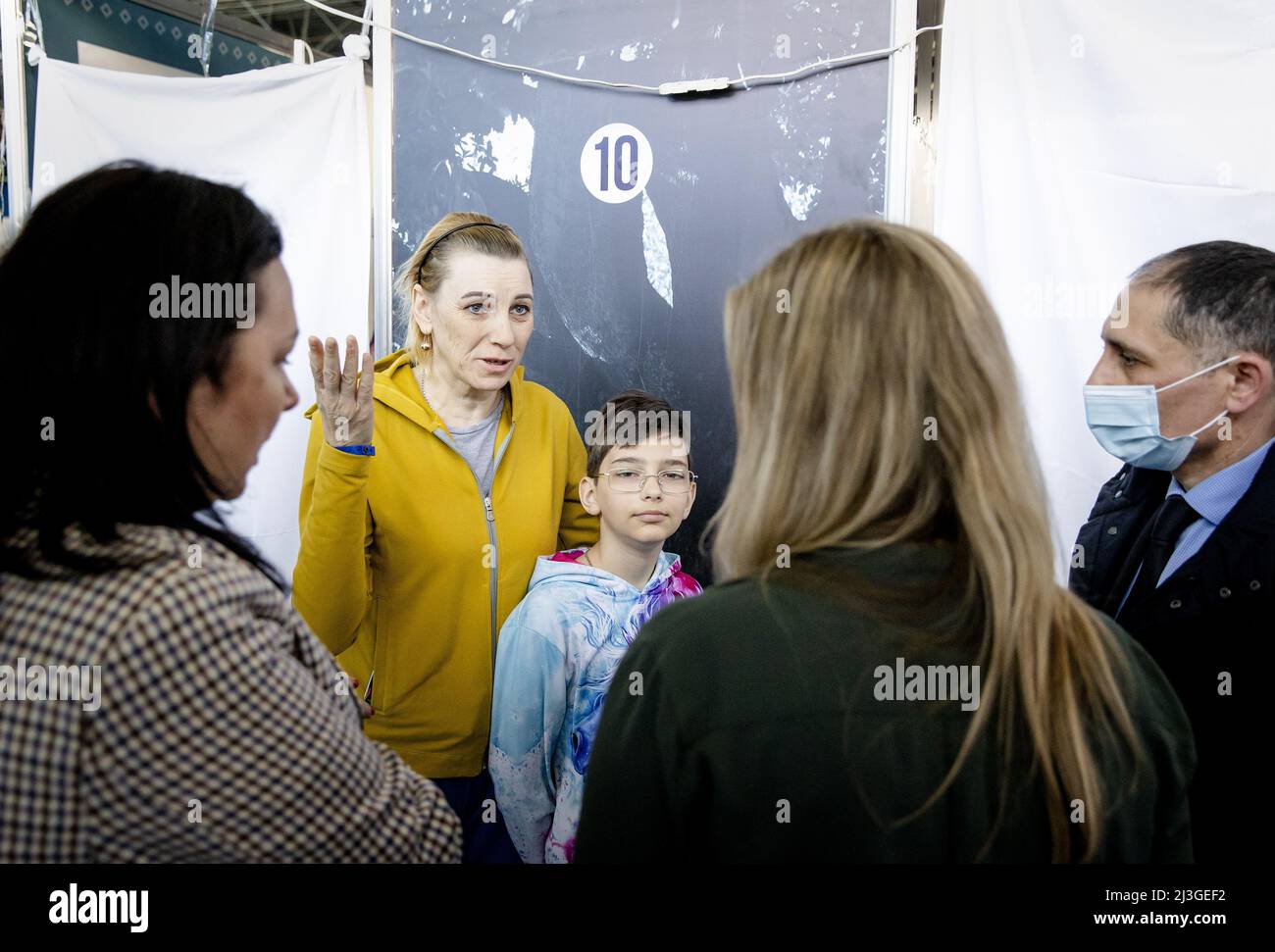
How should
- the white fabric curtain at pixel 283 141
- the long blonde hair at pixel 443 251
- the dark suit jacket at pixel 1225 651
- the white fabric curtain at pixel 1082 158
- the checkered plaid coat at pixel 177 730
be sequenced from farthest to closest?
the white fabric curtain at pixel 283 141, the long blonde hair at pixel 443 251, the white fabric curtain at pixel 1082 158, the dark suit jacket at pixel 1225 651, the checkered plaid coat at pixel 177 730

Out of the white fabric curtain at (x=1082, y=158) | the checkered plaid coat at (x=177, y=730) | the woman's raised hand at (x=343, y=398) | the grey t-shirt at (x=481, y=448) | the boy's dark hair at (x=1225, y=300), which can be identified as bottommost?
the checkered plaid coat at (x=177, y=730)

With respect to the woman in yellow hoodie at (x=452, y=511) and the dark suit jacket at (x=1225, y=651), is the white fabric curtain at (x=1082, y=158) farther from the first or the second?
the woman in yellow hoodie at (x=452, y=511)

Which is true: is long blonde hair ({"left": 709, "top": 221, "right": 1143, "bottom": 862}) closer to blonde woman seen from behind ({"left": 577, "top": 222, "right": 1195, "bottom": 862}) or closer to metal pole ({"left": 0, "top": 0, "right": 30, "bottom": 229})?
blonde woman seen from behind ({"left": 577, "top": 222, "right": 1195, "bottom": 862})

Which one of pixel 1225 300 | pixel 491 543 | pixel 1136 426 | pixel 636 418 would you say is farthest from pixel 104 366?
pixel 1225 300

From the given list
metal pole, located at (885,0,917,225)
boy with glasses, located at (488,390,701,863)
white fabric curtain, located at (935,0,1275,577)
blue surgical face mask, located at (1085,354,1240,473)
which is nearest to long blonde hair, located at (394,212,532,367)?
boy with glasses, located at (488,390,701,863)

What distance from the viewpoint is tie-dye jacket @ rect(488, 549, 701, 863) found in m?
1.66

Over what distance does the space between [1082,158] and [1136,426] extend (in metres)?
0.49

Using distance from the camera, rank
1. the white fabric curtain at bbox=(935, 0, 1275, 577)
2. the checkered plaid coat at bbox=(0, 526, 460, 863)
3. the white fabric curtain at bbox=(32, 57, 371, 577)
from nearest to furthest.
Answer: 1. the checkered plaid coat at bbox=(0, 526, 460, 863)
2. the white fabric curtain at bbox=(935, 0, 1275, 577)
3. the white fabric curtain at bbox=(32, 57, 371, 577)

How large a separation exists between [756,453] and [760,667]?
217mm

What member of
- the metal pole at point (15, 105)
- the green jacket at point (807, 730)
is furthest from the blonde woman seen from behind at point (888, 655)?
the metal pole at point (15, 105)

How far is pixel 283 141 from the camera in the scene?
213 centimetres

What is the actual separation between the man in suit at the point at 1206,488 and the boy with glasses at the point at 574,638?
2.54 feet

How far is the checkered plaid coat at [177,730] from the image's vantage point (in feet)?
2.72

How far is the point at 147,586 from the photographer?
2.79 feet
